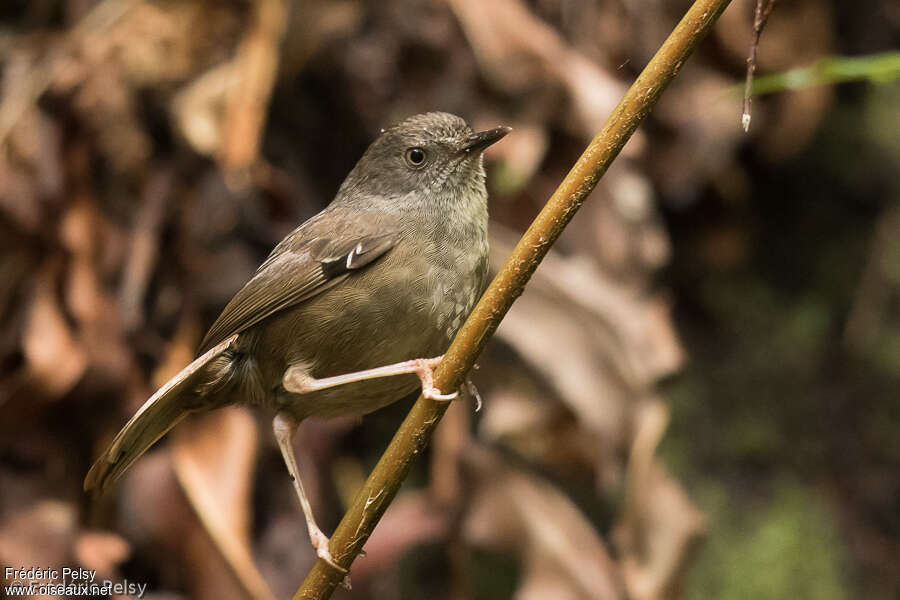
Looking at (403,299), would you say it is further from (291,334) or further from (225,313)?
(225,313)

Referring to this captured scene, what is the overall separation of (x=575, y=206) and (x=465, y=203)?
88cm

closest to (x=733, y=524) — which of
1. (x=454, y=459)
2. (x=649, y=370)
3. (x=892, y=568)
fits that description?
(x=892, y=568)

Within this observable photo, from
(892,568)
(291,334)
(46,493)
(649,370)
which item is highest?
(291,334)

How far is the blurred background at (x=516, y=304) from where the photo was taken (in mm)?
3707

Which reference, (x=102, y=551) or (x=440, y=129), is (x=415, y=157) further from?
(x=102, y=551)

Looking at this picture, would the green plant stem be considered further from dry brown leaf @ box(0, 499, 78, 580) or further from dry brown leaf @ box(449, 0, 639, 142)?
dry brown leaf @ box(449, 0, 639, 142)

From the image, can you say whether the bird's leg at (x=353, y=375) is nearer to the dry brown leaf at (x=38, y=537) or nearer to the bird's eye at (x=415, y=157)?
the bird's eye at (x=415, y=157)

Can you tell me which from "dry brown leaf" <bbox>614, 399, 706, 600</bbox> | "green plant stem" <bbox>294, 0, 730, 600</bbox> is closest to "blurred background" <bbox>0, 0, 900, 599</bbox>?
"dry brown leaf" <bbox>614, 399, 706, 600</bbox>

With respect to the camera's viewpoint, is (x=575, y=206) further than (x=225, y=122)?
No

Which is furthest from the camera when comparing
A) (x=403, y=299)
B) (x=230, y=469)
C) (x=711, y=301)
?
(x=711, y=301)

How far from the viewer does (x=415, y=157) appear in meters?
2.67

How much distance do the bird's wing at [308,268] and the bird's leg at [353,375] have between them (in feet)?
0.59

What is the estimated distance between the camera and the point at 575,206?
1.71m

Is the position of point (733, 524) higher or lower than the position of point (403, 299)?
lower
